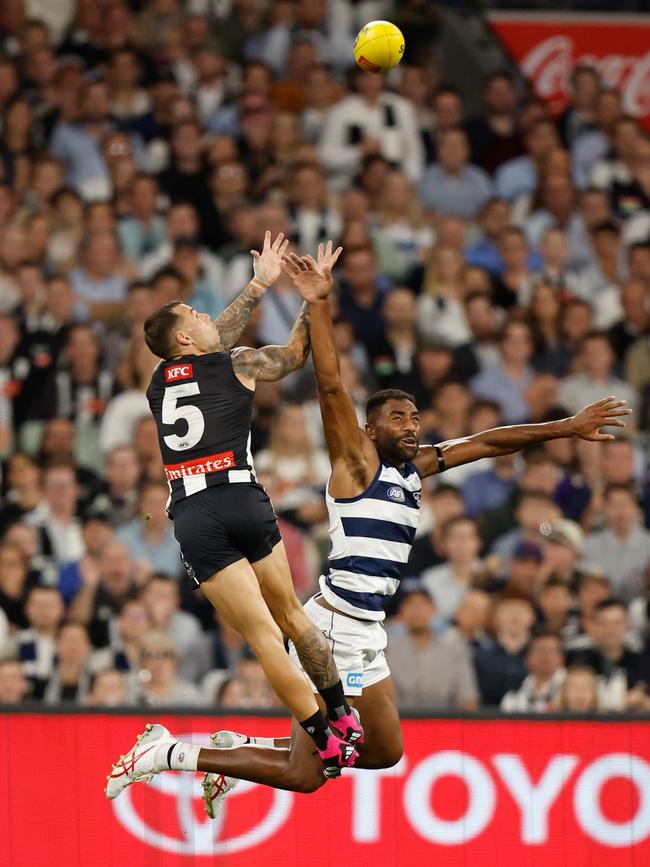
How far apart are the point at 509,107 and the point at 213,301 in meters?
3.91

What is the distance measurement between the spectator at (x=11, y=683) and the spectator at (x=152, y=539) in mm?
1379

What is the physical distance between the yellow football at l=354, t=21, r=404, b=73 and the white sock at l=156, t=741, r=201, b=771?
12.9ft

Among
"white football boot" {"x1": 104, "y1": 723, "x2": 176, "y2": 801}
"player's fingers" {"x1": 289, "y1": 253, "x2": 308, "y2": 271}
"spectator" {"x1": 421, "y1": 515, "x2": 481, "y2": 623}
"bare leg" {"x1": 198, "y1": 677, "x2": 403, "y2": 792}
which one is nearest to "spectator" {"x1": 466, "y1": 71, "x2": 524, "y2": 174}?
"spectator" {"x1": 421, "y1": 515, "x2": 481, "y2": 623}

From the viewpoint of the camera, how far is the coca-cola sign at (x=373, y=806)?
9484mm

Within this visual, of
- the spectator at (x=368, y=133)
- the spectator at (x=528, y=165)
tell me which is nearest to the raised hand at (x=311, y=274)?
the spectator at (x=368, y=133)

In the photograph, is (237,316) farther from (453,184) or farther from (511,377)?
(453,184)

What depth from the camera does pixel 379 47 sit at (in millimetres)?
9734

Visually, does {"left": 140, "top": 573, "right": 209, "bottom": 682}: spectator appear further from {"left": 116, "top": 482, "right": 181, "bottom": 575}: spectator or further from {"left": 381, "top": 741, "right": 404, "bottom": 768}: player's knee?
{"left": 381, "top": 741, "right": 404, "bottom": 768}: player's knee

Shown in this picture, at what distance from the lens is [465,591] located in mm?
12031

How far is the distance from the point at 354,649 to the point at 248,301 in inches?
75.1

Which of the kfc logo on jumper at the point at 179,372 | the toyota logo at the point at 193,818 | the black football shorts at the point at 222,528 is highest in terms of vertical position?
the kfc logo on jumper at the point at 179,372

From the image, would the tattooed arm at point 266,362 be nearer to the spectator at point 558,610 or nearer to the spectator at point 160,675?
the spectator at point 160,675

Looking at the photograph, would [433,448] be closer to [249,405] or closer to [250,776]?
[249,405]

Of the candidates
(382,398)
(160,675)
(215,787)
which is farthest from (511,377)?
(215,787)
